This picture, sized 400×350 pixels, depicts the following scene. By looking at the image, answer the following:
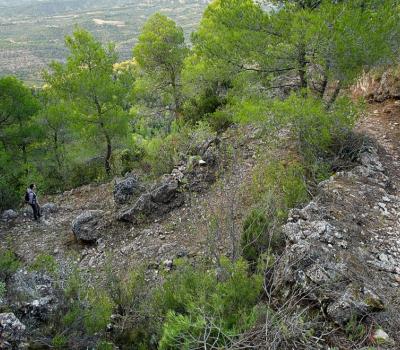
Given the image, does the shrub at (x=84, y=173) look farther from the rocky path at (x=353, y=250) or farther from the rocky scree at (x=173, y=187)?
the rocky path at (x=353, y=250)

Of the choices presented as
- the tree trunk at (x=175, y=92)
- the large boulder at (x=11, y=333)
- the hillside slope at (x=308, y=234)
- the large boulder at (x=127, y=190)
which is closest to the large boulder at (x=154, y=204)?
the hillside slope at (x=308, y=234)

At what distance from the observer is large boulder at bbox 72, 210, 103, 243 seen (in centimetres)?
923

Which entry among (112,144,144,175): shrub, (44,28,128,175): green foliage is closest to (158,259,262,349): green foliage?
(112,144,144,175): shrub

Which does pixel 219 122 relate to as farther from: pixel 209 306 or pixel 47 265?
pixel 209 306

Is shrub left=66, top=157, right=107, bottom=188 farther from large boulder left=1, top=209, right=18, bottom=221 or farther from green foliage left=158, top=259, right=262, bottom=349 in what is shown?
green foliage left=158, top=259, right=262, bottom=349

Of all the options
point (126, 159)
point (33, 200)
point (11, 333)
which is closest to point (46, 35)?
point (126, 159)

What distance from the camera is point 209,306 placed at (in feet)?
14.2

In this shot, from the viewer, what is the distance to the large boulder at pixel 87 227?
9.23m

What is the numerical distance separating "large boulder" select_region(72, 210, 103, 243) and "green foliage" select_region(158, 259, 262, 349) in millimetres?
4529

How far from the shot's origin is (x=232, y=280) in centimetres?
444

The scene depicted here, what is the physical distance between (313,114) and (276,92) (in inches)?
113

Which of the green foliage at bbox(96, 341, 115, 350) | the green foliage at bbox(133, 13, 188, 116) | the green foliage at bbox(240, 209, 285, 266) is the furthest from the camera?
the green foliage at bbox(133, 13, 188, 116)

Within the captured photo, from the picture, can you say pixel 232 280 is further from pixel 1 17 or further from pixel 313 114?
pixel 1 17

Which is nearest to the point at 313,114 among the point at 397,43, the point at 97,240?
the point at 397,43
